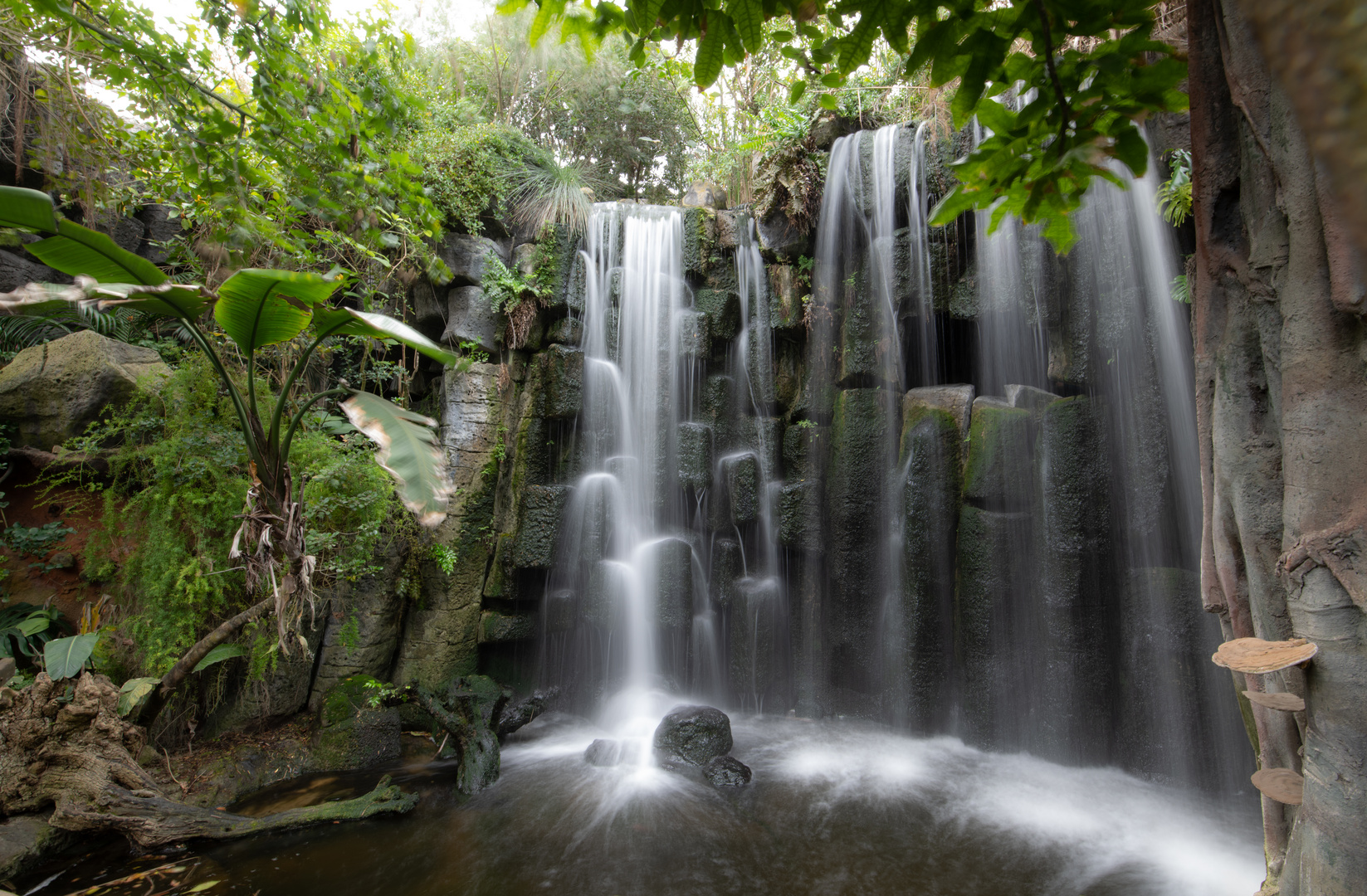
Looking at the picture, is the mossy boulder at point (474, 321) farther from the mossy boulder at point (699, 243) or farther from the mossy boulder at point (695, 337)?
the mossy boulder at point (699, 243)

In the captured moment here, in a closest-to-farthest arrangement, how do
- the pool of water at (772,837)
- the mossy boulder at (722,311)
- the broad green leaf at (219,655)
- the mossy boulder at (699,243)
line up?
the pool of water at (772,837), the broad green leaf at (219,655), the mossy boulder at (722,311), the mossy boulder at (699,243)

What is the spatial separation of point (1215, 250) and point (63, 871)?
6.59 meters

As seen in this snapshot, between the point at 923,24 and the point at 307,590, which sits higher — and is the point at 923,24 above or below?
above

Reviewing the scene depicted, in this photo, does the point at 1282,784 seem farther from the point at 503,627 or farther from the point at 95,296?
the point at 503,627

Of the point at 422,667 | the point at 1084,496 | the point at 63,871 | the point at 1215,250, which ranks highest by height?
the point at 1215,250

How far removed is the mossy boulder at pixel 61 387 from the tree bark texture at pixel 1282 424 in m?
7.92

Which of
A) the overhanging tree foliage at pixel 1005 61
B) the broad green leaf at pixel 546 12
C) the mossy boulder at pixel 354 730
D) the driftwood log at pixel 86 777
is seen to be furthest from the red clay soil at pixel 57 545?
the overhanging tree foliage at pixel 1005 61

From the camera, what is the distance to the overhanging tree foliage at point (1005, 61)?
5.99 feet

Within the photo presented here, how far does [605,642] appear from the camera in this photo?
22.5 feet

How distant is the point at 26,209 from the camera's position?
8.84ft

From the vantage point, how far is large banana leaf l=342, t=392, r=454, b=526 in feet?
10.0

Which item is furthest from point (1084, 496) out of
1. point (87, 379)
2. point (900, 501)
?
point (87, 379)

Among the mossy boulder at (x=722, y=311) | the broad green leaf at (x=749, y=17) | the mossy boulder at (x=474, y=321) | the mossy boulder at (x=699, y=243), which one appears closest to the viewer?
the broad green leaf at (x=749, y=17)

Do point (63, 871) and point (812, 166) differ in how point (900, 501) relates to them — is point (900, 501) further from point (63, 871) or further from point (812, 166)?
point (63, 871)
